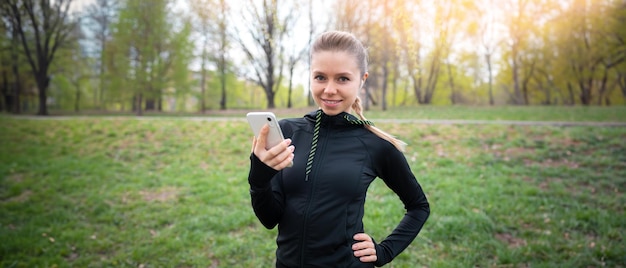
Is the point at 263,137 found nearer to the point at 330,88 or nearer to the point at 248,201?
the point at 330,88

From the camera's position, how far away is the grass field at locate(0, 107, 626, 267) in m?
5.05

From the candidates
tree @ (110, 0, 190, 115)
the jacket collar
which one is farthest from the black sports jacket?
tree @ (110, 0, 190, 115)

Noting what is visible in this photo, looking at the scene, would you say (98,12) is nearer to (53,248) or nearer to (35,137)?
(35,137)

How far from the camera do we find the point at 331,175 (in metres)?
1.77

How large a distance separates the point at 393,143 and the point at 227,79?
35.2 metres

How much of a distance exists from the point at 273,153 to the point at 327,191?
0.44 metres

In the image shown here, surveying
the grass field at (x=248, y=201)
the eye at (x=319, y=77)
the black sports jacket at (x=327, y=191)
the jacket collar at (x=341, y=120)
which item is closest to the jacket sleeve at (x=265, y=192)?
the black sports jacket at (x=327, y=191)

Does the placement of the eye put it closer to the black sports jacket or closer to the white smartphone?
the black sports jacket

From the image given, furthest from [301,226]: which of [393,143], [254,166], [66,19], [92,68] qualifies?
[92,68]

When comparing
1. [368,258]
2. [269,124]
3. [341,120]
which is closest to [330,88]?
[341,120]

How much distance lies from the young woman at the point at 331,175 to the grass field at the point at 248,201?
3.31m

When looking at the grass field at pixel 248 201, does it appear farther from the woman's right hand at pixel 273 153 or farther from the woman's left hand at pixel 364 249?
the woman's right hand at pixel 273 153

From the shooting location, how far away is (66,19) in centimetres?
A: 2320

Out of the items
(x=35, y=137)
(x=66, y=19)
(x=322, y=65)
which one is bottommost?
(x=35, y=137)
